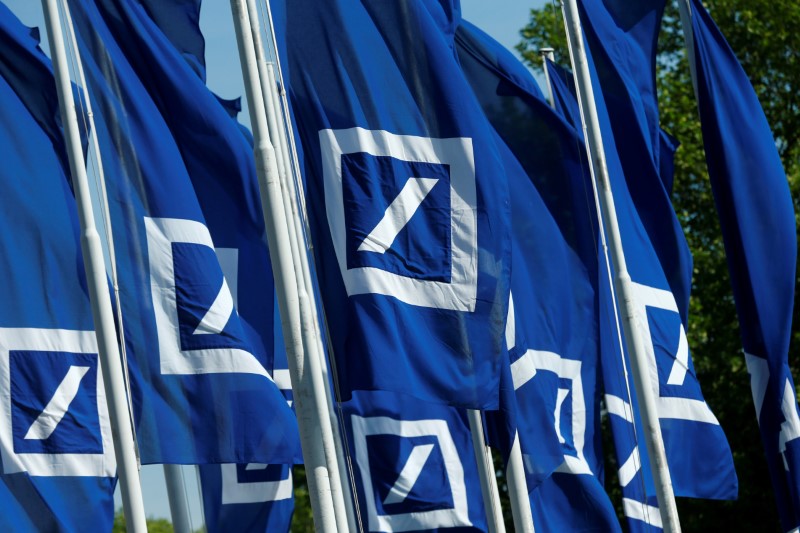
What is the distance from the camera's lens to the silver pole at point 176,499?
11250 millimetres

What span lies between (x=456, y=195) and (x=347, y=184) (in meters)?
0.70

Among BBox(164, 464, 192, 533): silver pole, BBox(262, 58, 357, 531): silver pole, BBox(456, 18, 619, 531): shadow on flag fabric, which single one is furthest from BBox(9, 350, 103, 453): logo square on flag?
BBox(456, 18, 619, 531): shadow on flag fabric

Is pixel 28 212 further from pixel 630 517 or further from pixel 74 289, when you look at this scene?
pixel 630 517

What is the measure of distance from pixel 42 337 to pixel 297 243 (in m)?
3.60

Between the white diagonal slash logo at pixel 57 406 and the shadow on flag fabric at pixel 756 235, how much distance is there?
5.19 metres

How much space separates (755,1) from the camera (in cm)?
2789

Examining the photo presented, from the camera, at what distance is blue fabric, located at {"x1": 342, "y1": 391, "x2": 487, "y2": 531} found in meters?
12.2

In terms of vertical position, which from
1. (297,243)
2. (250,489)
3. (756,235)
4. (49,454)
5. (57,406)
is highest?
(297,243)

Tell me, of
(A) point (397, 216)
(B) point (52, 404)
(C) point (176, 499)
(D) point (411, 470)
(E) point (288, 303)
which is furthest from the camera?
(D) point (411, 470)

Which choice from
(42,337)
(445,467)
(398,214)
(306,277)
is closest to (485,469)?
(445,467)

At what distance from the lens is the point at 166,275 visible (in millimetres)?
9617

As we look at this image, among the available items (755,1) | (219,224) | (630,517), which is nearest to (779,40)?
(755,1)

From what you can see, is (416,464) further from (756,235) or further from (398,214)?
(398,214)

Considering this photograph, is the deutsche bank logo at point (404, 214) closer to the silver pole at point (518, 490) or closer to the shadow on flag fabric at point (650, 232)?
the silver pole at point (518, 490)
